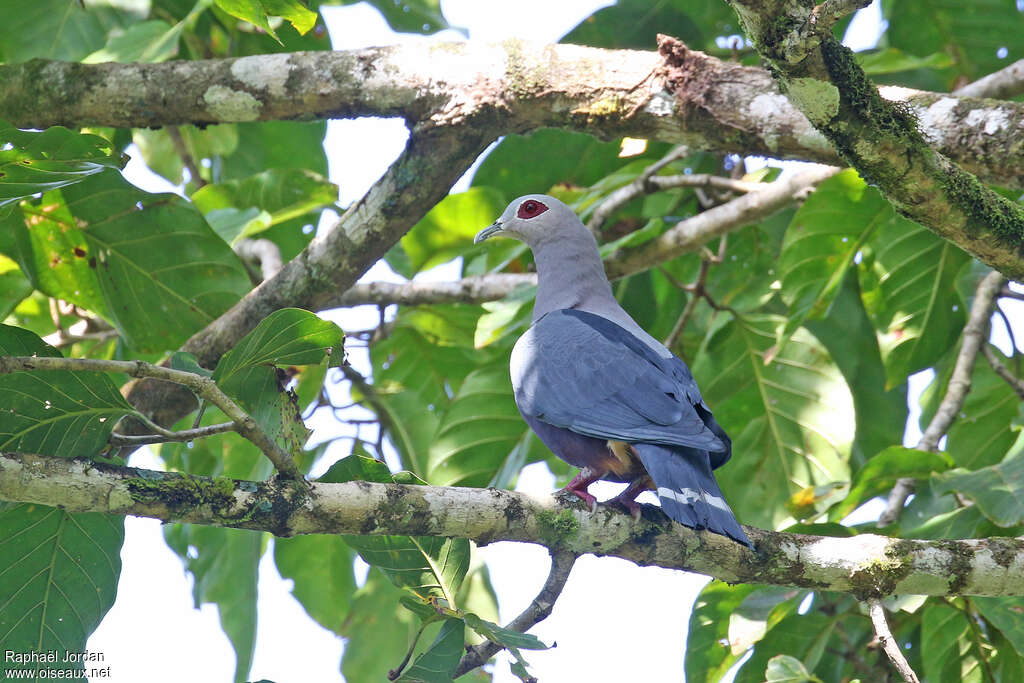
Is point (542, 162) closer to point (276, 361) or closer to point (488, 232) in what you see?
point (488, 232)

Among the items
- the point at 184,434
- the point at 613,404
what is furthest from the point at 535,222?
the point at 184,434

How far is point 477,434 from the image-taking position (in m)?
4.88

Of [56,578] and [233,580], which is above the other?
[233,580]

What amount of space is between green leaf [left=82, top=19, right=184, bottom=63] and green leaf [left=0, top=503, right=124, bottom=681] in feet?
7.96

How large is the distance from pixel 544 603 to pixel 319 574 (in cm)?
269

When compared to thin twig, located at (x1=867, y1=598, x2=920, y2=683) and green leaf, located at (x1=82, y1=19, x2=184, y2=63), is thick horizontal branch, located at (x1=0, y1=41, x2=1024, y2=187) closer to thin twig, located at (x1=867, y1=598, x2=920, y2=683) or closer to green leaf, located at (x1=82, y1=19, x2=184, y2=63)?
green leaf, located at (x1=82, y1=19, x2=184, y2=63)

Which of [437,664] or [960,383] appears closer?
[437,664]

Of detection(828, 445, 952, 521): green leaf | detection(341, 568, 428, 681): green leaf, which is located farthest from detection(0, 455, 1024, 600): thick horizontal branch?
detection(341, 568, 428, 681): green leaf

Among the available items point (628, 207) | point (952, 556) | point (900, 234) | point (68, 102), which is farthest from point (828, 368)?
point (68, 102)

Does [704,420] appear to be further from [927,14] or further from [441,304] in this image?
[927,14]

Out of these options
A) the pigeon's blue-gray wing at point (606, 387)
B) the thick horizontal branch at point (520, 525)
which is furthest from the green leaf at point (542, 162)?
the thick horizontal branch at point (520, 525)

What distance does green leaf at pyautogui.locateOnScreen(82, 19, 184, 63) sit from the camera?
4.70 m

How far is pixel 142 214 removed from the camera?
4.20 meters

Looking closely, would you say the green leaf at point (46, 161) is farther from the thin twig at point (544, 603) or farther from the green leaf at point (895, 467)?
the green leaf at point (895, 467)
